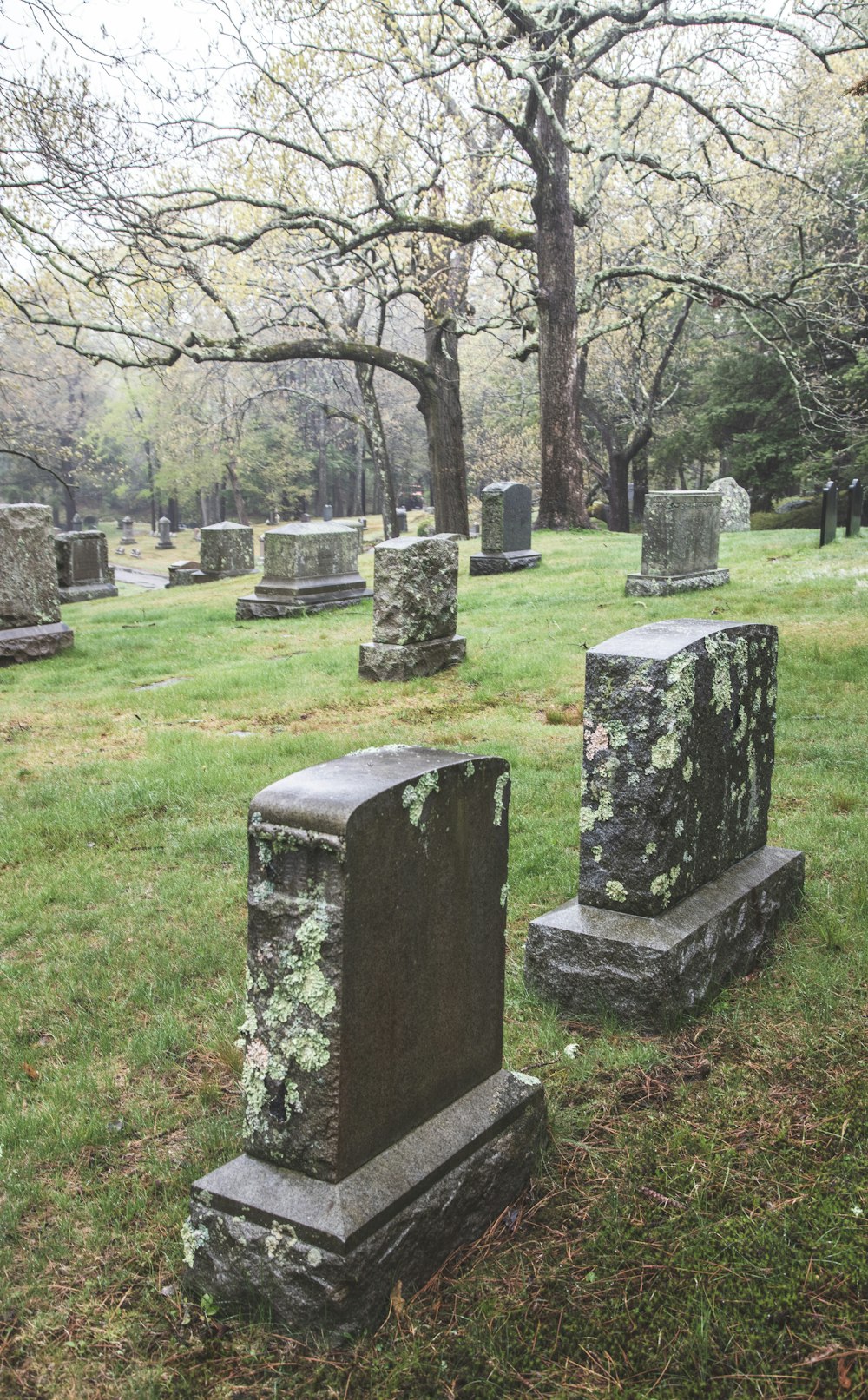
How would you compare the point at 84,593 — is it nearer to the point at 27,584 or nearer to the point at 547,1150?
the point at 27,584

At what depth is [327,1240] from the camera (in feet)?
7.04

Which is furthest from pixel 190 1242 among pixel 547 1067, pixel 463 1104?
pixel 547 1067

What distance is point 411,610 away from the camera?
1013 cm

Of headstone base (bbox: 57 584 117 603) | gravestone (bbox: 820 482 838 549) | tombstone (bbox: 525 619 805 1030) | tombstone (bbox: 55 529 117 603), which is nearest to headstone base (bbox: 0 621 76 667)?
headstone base (bbox: 57 584 117 603)

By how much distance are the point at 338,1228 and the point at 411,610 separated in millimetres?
8230

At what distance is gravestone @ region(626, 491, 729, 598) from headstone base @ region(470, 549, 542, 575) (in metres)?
4.14

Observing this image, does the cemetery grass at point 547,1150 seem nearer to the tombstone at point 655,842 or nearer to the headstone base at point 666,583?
the tombstone at point 655,842

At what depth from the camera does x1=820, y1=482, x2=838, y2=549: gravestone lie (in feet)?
56.5

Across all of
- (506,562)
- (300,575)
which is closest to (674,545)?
(506,562)

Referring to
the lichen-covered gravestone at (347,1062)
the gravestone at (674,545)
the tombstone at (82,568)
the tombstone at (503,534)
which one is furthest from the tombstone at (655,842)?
the tombstone at (82,568)

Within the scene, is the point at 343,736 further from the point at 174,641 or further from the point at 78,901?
the point at 174,641

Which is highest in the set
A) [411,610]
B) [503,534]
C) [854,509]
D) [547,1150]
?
[854,509]

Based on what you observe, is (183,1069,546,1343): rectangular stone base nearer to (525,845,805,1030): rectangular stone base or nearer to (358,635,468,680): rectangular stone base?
(525,845,805,1030): rectangular stone base

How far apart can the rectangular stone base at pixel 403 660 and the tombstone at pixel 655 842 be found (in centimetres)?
608
